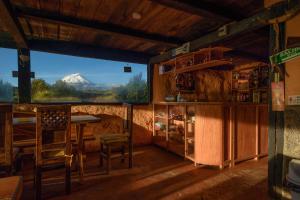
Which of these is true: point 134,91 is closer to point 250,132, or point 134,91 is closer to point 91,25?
point 91,25

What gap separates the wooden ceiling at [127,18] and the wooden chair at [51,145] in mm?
1377

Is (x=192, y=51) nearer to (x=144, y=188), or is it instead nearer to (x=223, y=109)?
(x=223, y=109)

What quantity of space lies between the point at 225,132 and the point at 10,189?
2.97 meters

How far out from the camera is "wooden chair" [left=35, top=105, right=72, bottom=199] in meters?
2.05

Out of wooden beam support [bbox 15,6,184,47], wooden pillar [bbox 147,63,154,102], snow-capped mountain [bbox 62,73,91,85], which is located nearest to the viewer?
wooden beam support [bbox 15,6,184,47]

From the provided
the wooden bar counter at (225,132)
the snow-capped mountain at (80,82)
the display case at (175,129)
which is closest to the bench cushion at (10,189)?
the wooden bar counter at (225,132)

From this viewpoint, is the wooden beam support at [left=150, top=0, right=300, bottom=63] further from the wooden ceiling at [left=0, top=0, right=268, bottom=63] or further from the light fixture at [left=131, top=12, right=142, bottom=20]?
the light fixture at [left=131, top=12, right=142, bottom=20]

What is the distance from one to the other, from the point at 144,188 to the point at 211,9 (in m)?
2.39

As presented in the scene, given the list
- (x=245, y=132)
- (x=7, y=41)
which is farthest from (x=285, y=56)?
(x=7, y=41)

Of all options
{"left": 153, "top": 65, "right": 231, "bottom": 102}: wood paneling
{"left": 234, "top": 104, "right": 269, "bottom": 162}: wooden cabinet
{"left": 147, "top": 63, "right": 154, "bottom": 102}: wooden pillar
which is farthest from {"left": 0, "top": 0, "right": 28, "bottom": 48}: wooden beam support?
{"left": 234, "top": 104, "right": 269, "bottom": 162}: wooden cabinet

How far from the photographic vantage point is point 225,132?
311 centimetres

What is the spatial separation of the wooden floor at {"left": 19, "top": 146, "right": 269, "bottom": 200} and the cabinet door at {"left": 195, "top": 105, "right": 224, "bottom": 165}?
0.17 meters

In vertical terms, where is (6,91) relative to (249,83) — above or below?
below

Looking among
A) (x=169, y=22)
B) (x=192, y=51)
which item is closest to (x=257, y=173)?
(x=192, y=51)
